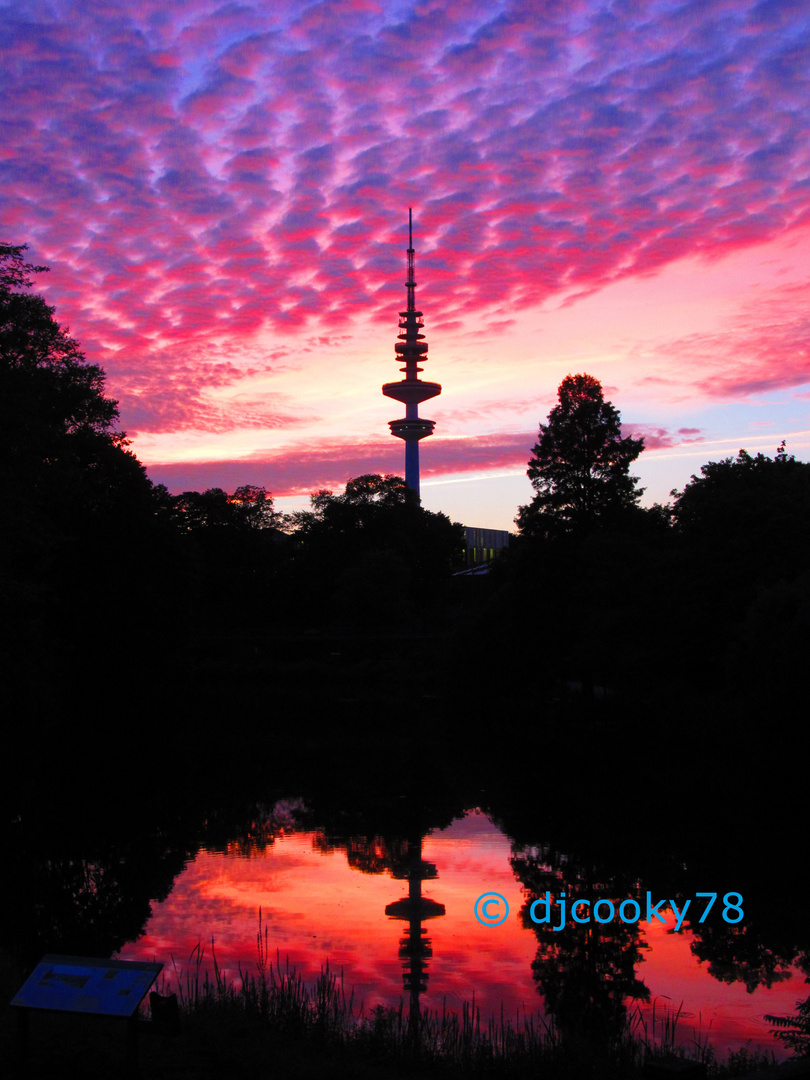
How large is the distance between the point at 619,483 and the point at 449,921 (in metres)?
33.1

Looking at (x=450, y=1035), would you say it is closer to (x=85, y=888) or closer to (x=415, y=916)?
(x=415, y=916)

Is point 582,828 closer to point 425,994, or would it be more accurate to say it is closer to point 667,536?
point 425,994

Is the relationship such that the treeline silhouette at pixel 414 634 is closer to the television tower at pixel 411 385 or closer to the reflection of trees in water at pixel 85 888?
the reflection of trees in water at pixel 85 888

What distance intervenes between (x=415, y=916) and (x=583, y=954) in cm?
295

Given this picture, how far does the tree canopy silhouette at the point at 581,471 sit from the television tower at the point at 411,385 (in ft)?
317

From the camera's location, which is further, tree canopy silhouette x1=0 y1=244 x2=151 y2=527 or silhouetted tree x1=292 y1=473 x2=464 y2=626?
silhouetted tree x1=292 y1=473 x2=464 y2=626

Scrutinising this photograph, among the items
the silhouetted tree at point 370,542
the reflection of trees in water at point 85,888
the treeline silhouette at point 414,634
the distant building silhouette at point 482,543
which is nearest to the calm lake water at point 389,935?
the reflection of trees in water at point 85,888

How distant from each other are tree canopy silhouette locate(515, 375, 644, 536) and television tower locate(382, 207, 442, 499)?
9647cm

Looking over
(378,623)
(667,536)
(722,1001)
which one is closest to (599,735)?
(667,536)

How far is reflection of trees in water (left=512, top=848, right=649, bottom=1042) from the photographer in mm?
10891

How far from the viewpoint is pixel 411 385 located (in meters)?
147

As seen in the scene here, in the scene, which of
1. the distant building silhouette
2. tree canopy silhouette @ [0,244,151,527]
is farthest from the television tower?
tree canopy silhouette @ [0,244,151,527]

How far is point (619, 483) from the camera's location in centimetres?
4581

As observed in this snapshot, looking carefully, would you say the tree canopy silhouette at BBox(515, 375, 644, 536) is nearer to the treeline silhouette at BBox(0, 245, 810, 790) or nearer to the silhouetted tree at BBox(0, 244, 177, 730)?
the treeline silhouette at BBox(0, 245, 810, 790)
